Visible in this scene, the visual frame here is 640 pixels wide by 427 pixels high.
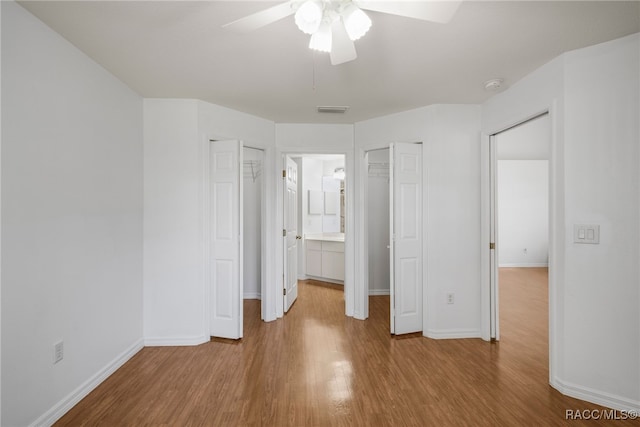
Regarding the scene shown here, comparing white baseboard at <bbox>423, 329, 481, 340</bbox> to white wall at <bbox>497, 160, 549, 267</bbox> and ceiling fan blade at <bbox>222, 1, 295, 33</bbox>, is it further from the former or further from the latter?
white wall at <bbox>497, 160, 549, 267</bbox>

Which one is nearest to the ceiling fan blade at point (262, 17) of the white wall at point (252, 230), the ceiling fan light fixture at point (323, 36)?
the ceiling fan light fixture at point (323, 36)

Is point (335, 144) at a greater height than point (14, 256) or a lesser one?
greater

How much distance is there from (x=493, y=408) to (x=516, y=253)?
5.94 metres

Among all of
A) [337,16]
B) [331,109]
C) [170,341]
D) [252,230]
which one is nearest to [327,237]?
[252,230]

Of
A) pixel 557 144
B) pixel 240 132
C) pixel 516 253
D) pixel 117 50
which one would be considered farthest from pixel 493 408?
pixel 516 253

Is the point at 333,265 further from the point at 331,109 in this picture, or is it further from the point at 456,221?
the point at 331,109

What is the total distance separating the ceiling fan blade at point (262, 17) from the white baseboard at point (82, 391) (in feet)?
8.14

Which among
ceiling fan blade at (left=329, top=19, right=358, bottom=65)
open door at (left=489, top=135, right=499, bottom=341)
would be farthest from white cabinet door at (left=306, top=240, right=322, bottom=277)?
ceiling fan blade at (left=329, top=19, right=358, bottom=65)

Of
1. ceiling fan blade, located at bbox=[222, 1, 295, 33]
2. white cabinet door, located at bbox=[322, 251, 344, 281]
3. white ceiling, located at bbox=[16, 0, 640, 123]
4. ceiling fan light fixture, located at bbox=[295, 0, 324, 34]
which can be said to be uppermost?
white ceiling, located at bbox=[16, 0, 640, 123]

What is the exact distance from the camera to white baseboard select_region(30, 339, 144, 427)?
5.96 ft

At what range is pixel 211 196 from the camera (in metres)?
3.08

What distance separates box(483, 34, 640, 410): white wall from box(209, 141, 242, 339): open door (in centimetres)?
274

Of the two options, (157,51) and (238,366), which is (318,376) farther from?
(157,51)

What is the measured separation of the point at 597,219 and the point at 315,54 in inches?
88.8
